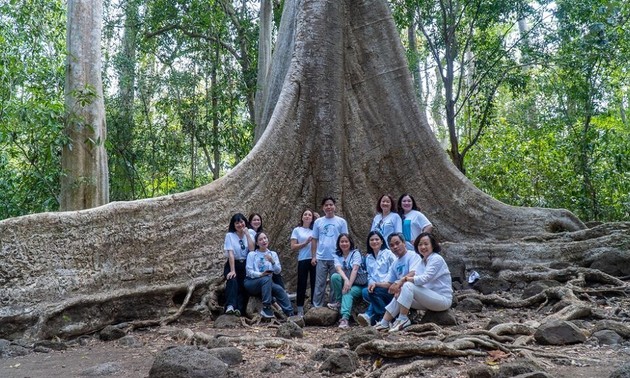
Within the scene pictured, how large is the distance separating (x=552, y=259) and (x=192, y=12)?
9.13 metres

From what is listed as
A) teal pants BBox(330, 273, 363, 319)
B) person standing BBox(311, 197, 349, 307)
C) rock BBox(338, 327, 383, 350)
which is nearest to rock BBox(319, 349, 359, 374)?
rock BBox(338, 327, 383, 350)

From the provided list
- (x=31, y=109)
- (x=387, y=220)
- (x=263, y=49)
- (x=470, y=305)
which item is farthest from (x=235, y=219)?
(x=263, y=49)

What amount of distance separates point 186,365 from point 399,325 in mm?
2356

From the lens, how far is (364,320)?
21.6 ft

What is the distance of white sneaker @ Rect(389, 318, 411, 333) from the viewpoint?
6023mm

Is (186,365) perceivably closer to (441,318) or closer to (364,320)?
(364,320)

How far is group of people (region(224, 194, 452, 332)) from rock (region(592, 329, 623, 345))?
144 cm

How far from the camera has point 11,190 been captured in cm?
1162

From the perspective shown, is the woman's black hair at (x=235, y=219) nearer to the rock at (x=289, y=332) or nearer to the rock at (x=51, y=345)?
the rock at (x=289, y=332)

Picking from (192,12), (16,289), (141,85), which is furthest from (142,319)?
(141,85)

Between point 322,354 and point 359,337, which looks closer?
point 322,354

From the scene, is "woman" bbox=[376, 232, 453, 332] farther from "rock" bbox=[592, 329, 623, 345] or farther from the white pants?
"rock" bbox=[592, 329, 623, 345]

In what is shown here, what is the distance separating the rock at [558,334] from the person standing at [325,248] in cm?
285

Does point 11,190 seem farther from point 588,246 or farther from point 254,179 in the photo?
point 588,246
